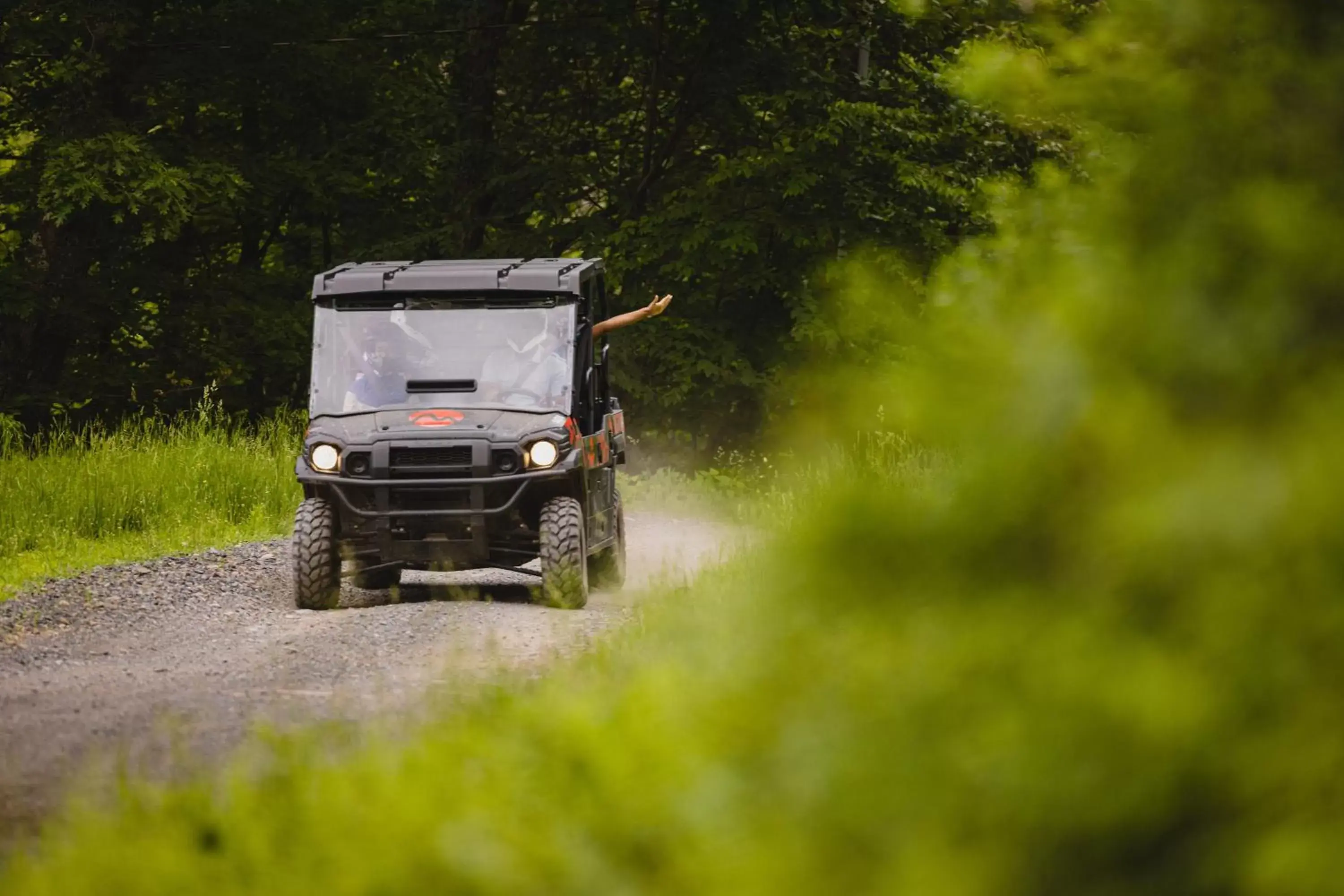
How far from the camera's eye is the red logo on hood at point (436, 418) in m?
10.8

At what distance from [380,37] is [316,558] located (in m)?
15.8

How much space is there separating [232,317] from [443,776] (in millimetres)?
22341

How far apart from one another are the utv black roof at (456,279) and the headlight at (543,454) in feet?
3.86

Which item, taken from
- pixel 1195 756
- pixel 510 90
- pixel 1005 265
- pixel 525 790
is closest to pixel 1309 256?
pixel 1005 265

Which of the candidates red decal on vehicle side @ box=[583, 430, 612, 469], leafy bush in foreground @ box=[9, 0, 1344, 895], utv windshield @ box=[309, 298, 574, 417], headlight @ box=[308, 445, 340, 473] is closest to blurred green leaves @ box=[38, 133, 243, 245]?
utv windshield @ box=[309, 298, 574, 417]

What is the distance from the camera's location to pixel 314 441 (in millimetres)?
10836

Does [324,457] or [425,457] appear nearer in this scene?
[425,457]

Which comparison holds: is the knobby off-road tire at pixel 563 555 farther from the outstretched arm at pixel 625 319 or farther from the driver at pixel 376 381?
the outstretched arm at pixel 625 319

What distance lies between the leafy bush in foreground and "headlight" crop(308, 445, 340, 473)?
824 cm

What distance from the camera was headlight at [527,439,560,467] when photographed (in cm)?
1062

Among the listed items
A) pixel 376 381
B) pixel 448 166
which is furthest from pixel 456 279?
pixel 448 166

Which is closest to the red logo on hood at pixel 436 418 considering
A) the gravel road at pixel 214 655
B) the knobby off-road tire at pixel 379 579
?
the gravel road at pixel 214 655

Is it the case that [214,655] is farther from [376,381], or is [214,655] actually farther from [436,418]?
[376,381]

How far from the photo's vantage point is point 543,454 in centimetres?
1063
